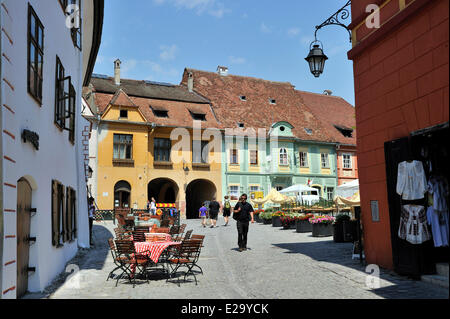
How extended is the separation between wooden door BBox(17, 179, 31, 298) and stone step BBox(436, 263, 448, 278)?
7.31 m

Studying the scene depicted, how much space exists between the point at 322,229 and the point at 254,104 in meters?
26.3

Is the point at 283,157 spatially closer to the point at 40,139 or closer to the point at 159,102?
the point at 159,102

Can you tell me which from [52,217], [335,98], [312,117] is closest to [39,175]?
[52,217]

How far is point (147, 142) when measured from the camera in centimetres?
3431

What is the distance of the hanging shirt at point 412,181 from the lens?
26.2ft

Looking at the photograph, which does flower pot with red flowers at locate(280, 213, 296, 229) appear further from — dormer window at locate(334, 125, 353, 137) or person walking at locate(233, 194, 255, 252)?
dormer window at locate(334, 125, 353, 137)

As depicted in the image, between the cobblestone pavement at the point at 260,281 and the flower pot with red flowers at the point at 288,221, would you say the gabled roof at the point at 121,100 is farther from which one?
the cobblestone pavement at the point at 260,281

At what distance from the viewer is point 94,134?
3269cm

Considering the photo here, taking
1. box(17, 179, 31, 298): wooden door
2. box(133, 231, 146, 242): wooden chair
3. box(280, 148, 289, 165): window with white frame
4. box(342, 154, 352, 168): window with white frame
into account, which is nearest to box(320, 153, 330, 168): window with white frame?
box(342, 154, 352, 168): window with white frame

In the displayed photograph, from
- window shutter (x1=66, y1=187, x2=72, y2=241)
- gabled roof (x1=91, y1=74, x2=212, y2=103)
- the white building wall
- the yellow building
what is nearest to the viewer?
the white building wall

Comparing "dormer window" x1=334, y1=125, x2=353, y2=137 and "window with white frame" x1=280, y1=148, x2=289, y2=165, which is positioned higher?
"dormer window" x1=334, y1=125, x2=353, y2=137

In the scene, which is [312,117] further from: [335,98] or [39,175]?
[39,175]

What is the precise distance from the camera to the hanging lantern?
10.7 metres

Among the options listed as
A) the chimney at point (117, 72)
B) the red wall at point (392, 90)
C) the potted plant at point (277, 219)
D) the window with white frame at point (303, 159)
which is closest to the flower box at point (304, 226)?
the potted plant at point (277, 219)
